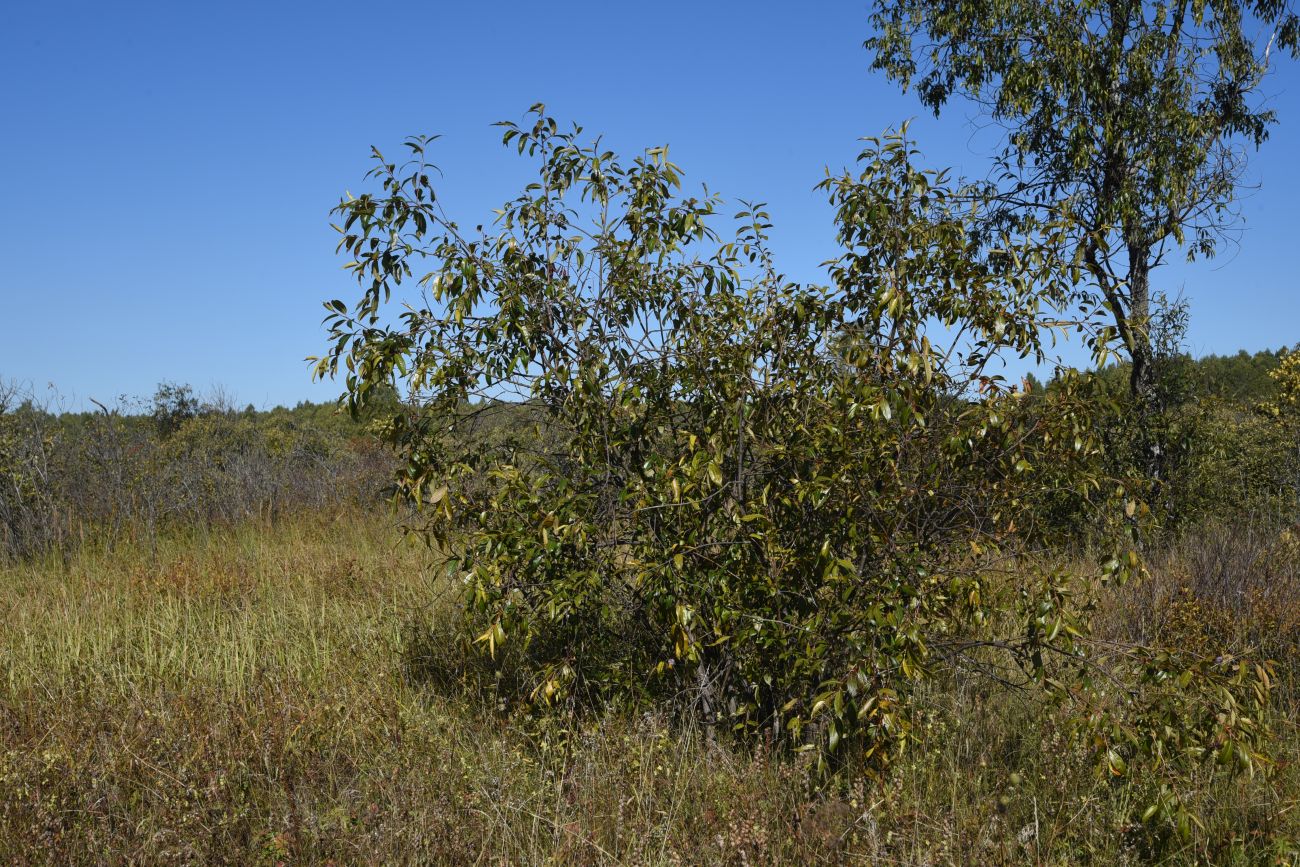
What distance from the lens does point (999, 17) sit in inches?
434

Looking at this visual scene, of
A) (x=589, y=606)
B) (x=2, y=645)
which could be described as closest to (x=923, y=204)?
(x=589, y=606)

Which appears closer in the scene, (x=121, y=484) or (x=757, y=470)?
(x=757, y=470)

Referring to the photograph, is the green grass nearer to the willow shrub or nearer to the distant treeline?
the willow shrub

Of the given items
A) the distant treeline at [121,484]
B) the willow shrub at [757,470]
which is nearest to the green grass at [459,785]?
the willow shrub at [757,470]

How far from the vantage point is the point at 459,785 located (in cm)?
376

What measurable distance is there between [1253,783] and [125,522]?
9.47 meters

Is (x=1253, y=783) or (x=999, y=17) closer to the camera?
(x=1253, y=783)

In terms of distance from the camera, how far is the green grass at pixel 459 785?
322 centimetres

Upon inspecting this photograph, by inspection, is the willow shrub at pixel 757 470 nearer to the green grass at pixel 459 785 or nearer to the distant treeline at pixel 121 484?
the green grass at pixel 459 785

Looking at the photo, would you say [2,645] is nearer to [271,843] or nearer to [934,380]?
[271,843]

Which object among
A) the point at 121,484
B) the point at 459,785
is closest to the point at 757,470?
the point at 459,785

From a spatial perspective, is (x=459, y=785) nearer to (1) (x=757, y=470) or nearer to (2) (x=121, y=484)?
(1) (x=757, y=470)

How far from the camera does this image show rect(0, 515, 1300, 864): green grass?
3219 millimetres

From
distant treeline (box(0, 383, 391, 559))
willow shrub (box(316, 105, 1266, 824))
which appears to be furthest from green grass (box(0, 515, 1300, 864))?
distant treeline (box(0, 383, 391, 559))
